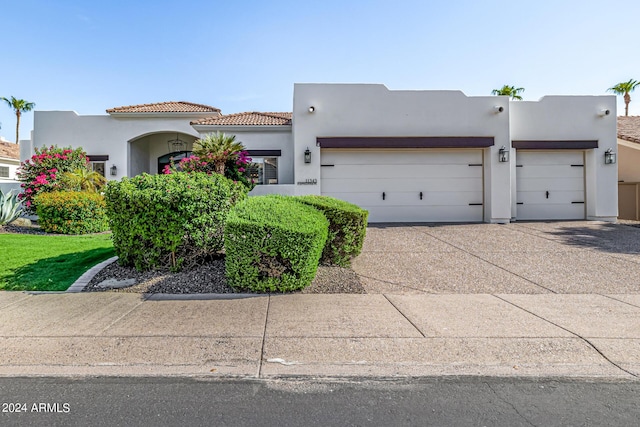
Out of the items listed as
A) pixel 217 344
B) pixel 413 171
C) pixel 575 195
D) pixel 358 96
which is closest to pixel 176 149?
pixel 358 96

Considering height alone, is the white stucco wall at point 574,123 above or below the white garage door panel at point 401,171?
above

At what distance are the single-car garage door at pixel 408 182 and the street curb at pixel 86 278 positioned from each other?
8003 millimetres

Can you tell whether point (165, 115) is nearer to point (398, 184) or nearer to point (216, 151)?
point (216, 151)

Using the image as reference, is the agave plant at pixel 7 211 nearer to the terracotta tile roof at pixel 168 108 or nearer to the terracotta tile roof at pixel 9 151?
the terracotta tile roof at pixel 168 108

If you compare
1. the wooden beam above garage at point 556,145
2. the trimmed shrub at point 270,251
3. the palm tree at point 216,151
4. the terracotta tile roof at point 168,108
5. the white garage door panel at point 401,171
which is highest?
the terracotta tile roof at point 168,108

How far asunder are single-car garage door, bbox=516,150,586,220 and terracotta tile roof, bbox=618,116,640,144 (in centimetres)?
347

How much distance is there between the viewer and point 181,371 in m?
3.42

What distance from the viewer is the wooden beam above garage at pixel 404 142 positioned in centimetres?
1306

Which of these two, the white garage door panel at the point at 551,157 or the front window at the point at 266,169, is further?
the front window at the point at 266,169

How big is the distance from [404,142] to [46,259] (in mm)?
10924

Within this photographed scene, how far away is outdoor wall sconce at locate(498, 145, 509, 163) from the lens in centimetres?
1310

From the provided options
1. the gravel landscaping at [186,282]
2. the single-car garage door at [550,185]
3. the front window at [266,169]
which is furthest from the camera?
the front window at [266,169]

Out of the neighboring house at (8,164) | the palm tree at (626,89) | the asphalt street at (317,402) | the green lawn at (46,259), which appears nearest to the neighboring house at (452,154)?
the green lawn at (46,259)

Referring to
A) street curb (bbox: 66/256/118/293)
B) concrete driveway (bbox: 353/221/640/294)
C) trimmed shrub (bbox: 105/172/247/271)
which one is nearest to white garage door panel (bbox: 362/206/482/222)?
concrete driveway (bbox: 353/221/640/294)
